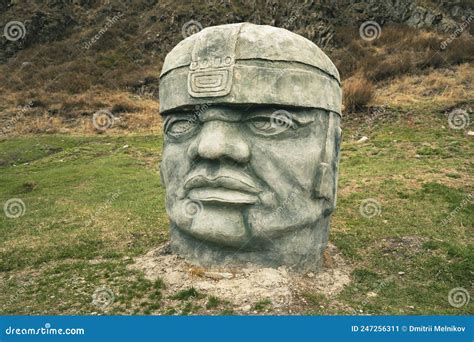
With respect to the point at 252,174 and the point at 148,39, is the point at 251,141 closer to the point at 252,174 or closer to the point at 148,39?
the point at 252,174

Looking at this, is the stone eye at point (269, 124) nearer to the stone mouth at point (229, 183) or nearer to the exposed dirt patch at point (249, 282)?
the stone mouth at point (229, 183)

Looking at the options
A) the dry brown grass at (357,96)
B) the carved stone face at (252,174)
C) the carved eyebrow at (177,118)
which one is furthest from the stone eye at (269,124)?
the dry brown grass at (357,96)

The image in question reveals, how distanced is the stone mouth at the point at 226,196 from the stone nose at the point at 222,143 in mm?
Answer: 384

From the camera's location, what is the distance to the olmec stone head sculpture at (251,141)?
17.6ft

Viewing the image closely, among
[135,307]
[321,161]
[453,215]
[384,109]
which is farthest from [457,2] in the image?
[135,307]

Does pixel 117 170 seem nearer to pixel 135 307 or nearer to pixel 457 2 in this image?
pixel 135 307

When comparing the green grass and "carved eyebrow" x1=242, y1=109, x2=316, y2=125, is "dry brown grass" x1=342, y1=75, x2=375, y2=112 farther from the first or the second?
"carved eyebrow" x1=242, y1=109, x2=316, y2=125

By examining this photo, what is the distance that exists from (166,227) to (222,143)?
4156mm

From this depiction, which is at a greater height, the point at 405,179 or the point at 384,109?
the point at 384,109

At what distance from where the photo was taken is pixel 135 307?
17.4ft

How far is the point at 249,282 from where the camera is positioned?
219 inches

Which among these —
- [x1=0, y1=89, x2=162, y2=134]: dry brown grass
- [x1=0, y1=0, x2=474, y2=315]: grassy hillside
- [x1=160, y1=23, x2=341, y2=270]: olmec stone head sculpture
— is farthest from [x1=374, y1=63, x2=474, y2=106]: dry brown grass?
[x1=160, y1=23, x2=341, y2=270]: olmec stone head sculpture

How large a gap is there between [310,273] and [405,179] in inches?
253

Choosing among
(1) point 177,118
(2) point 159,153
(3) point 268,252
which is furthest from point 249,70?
(2) point 159,153
